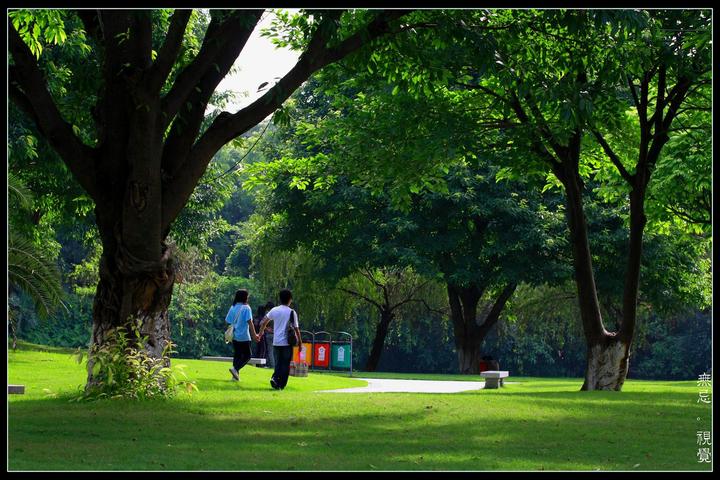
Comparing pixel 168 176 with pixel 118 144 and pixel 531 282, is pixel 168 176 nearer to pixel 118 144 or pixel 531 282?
pixel 118 144

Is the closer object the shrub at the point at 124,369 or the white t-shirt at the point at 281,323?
the shrub at the point at 124,369

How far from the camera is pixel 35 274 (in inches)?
939

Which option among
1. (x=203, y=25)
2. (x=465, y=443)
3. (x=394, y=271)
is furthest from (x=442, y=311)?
(x=465, y=443)

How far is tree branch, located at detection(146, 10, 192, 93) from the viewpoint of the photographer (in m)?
13.8

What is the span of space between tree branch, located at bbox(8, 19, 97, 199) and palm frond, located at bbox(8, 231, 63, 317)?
29.3ft

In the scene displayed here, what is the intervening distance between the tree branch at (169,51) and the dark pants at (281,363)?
5.86 meters

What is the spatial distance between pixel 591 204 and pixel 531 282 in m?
3.83

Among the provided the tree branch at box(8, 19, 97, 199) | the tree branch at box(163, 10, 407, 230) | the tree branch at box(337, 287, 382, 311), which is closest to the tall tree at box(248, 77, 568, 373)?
the tree branch at box(337, 287, 382, 311)

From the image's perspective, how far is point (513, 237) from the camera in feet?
129

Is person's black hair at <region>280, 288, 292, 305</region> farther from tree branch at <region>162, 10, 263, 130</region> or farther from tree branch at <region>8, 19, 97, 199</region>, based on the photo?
tree branch at <region>162, 10, 263, 130</region>

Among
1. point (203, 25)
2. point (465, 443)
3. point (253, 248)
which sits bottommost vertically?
point (465, 443)

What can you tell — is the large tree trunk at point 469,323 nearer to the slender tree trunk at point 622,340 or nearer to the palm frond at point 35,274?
the slender tree trunk at point 622,340

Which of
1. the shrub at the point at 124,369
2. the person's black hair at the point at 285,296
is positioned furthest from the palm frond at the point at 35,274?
the shrub at the point at 124,369

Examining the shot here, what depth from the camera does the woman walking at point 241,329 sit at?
19984 mm
